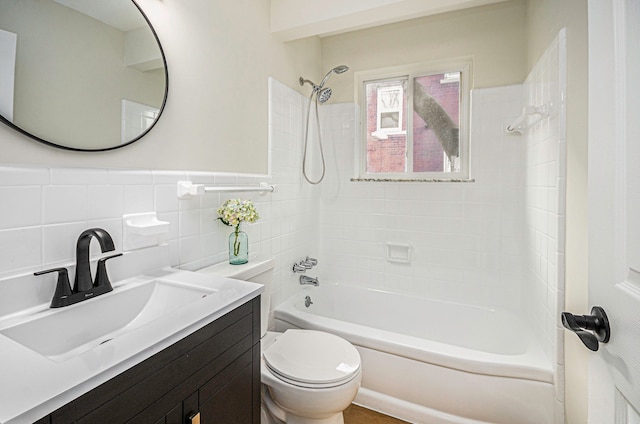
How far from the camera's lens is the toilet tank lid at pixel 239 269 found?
140 cm

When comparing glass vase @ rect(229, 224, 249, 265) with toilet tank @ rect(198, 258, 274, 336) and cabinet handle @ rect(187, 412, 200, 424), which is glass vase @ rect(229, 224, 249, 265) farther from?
cabinet handle @ rect(187, 412, 200, 424)

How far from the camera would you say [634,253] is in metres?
0.53

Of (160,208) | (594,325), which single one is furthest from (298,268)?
(594,325)

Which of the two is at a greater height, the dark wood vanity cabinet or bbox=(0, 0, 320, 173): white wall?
bbox=(0, 0, 320, 173): white wall

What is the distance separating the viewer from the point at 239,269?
145cm

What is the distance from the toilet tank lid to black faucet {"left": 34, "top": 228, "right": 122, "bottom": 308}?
1.50 feet

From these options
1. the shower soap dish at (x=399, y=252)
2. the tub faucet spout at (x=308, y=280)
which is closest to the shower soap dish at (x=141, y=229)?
the tub faucet spout at (x=308, y=280)

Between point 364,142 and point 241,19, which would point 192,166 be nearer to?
point 241,19

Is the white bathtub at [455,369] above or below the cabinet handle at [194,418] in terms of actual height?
below

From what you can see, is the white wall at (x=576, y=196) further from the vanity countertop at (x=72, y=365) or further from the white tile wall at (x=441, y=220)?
the vanity countertop at (x=72, y=365)

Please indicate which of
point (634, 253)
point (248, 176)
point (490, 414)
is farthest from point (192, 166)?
point (490, 414)

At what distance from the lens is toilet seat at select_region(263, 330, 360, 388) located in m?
1.35

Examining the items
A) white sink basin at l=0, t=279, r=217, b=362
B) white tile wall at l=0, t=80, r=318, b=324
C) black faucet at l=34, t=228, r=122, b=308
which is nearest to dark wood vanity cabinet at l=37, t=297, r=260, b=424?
white sink basin at l=0, t=279, r=217, b=362

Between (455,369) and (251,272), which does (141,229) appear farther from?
(455,369)
